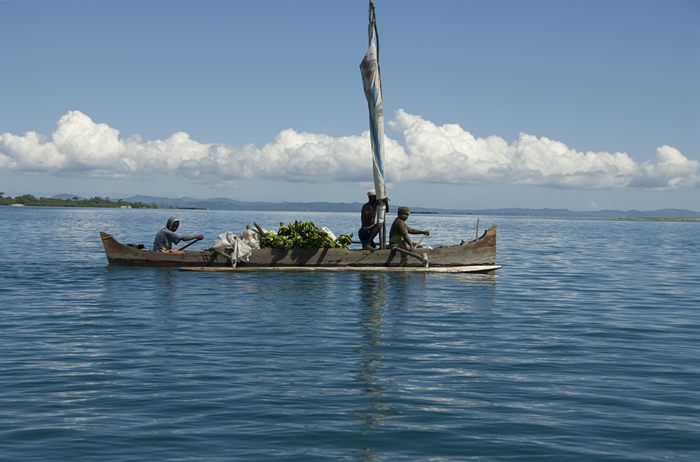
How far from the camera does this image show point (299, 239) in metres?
22.0

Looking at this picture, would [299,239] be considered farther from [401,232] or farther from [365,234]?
[401,232]

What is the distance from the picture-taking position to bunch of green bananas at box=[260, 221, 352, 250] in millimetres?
22000

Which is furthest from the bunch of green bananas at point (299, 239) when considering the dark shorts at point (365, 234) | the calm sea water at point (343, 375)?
the calm sea water at point (343, 375)

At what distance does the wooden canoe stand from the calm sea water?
319cm

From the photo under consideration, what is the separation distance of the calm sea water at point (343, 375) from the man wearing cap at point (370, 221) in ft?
12.1

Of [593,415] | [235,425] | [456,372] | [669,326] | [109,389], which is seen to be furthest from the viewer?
[669,326]

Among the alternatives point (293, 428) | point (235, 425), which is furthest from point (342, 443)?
point (235, 425)

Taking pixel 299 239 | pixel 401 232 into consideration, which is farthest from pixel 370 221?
pixel 299 239

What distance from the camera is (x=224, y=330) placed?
12672 millimetres

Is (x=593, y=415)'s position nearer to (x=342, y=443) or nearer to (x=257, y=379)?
(x=342, y=443)

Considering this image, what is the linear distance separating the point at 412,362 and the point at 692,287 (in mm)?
16061

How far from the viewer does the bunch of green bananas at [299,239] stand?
2200 cm

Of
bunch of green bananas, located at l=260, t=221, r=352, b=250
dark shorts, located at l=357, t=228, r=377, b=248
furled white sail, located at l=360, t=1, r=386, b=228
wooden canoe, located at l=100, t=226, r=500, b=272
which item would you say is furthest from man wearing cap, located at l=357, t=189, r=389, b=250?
bunch of green bananas, located at l=260, t=221, r=352, b=250

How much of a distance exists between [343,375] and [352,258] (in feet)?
40.8
